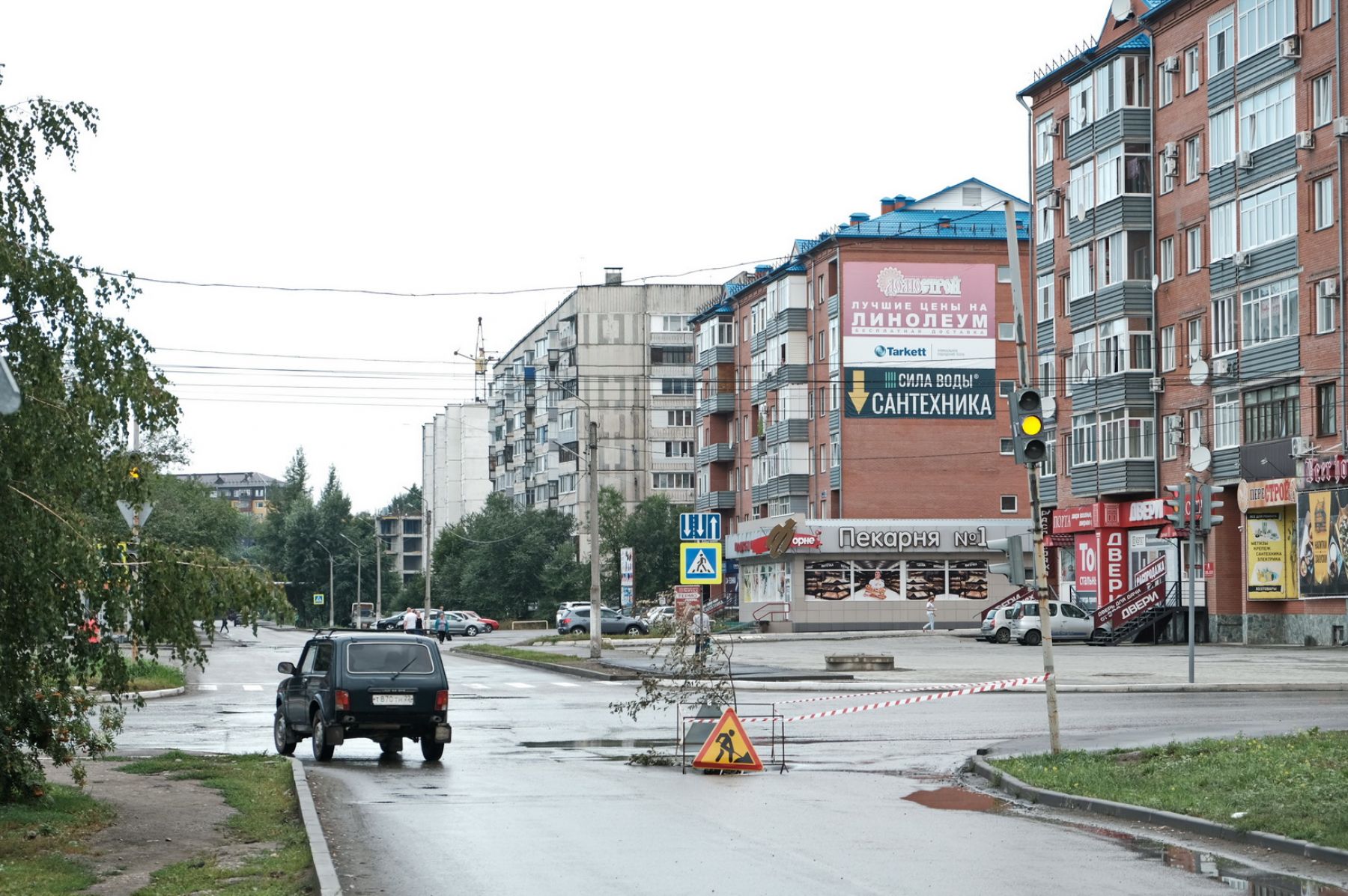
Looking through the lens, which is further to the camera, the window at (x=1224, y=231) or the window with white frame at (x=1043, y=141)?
the window with white frame at (x=1043, y=141)

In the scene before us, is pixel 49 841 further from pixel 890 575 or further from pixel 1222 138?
pixel 890 575

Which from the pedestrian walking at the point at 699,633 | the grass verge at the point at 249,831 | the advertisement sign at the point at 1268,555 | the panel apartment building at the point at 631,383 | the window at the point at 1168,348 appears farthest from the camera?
the panel apartment building at the point at 631,383

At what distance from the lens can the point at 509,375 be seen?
5787 inches

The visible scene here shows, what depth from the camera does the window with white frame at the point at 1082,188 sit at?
198 feet

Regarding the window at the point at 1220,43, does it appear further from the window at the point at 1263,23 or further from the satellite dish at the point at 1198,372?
the satellite dish at the point at 1198,372

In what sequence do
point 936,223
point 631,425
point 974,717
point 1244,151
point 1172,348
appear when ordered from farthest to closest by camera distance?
point 631,425 < point 936,223 < point 1172,348 < point 1244,151 < point 974,717

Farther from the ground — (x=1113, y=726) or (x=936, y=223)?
(x=936, y=223)

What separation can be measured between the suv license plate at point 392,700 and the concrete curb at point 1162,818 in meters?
6.84

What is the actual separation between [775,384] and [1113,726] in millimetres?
62470

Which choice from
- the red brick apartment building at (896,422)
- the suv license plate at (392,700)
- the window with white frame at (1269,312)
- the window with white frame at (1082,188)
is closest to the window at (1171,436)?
the window with white frame at (1269,312)

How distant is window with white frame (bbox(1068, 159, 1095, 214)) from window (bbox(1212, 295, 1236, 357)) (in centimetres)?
759

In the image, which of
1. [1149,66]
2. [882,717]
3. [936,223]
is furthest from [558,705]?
[936,223]

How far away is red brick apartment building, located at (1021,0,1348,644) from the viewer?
48.8 metres

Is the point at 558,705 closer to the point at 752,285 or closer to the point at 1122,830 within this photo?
the point at 1122,830
